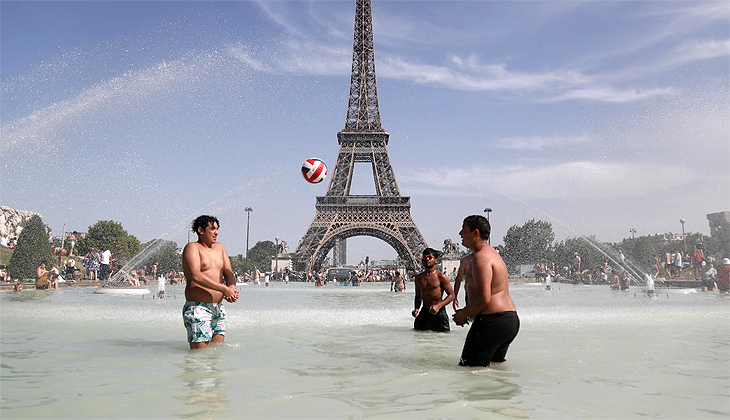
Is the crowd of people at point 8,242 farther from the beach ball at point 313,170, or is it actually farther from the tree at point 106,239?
the beach ball at point 313,170

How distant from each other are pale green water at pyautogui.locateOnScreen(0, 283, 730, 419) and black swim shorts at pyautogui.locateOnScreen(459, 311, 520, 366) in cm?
16

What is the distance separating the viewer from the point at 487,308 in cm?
645

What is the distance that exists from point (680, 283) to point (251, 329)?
32.7m

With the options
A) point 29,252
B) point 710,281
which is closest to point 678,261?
point 710,281

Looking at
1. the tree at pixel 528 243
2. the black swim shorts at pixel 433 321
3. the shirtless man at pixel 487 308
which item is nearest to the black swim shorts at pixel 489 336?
the shirtless man at pixel 487 308

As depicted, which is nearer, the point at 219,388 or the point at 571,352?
the point at 219,388

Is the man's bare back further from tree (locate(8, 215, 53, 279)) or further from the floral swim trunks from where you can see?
tree (locate(8, 215, 53, 279))

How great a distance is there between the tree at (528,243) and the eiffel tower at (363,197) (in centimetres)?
3083

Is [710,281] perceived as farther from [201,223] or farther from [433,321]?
[201,223]

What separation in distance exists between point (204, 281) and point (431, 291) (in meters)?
4.62

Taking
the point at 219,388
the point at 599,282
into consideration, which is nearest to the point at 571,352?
the point at 219,388

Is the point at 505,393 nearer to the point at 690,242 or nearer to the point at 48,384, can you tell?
the point at 48,384

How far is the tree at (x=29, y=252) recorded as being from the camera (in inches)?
1374

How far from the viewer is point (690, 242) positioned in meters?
85.9
